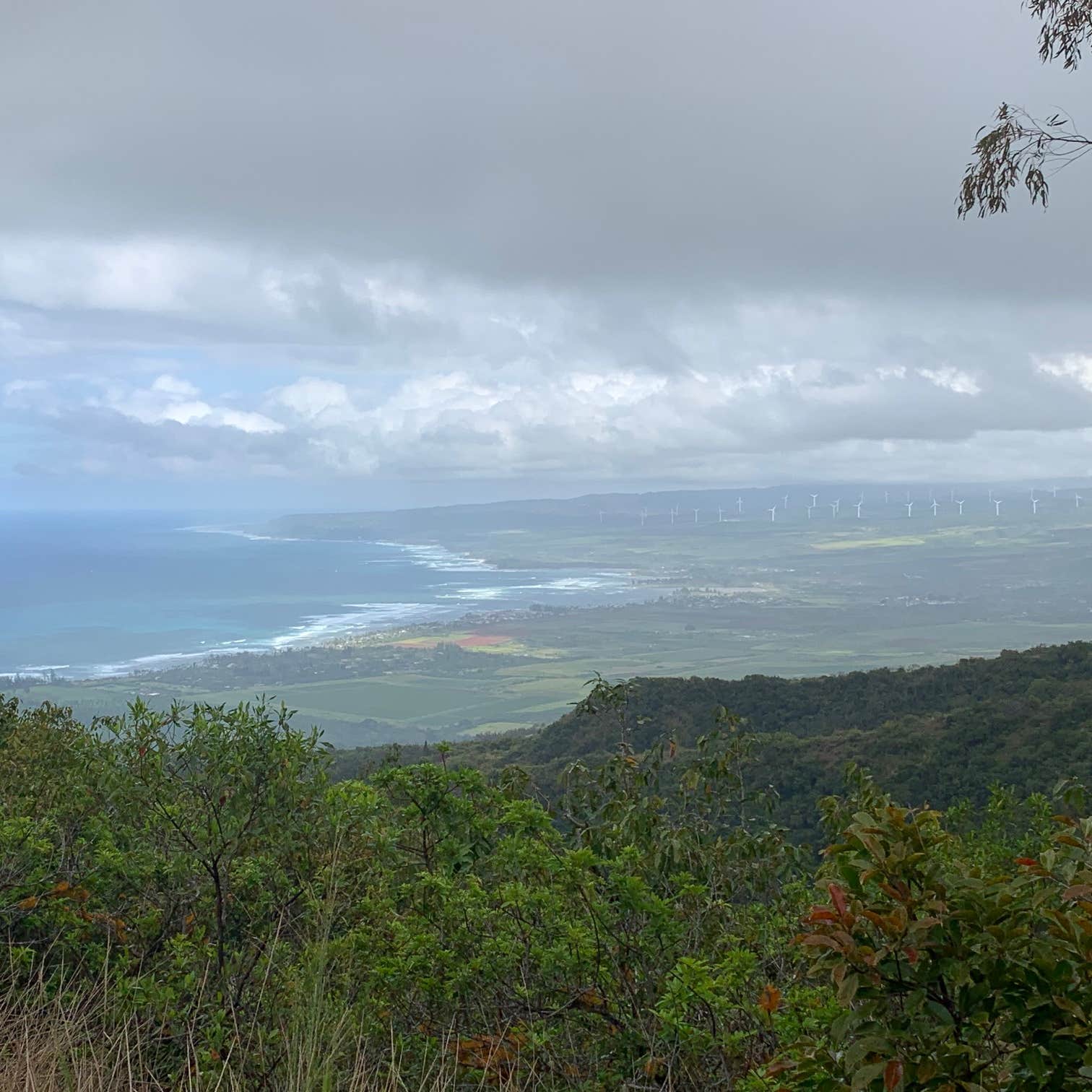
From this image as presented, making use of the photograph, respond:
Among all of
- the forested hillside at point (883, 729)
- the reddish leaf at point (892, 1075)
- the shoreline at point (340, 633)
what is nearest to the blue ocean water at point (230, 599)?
the shoreline at point (340, 633)

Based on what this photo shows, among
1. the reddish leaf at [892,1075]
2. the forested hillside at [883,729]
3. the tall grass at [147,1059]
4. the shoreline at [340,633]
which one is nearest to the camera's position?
the reddish leaf at [892,1075]

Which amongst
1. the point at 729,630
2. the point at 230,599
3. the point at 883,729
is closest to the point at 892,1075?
the point at 883,729

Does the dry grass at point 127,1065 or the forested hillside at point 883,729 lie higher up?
the dry grass at point 127,1065

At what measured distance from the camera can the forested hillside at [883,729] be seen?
14.9m

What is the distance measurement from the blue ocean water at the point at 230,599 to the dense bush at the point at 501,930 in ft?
291

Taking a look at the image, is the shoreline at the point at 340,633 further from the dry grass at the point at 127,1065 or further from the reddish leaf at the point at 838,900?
the reddish leaf at the point at 838,900

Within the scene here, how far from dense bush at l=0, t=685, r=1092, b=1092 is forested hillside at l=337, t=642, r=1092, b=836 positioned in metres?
2.29

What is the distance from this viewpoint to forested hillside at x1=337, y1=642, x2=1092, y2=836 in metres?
14.9

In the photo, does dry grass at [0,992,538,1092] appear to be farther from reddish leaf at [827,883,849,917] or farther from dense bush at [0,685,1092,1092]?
reddish leaf at [827,883,849,917]

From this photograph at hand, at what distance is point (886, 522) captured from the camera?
18538 cm

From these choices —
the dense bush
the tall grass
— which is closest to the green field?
the dense bush

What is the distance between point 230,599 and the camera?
159 meters

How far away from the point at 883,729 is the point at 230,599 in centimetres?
14948

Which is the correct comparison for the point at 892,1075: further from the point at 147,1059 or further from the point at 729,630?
the point at 729,630
